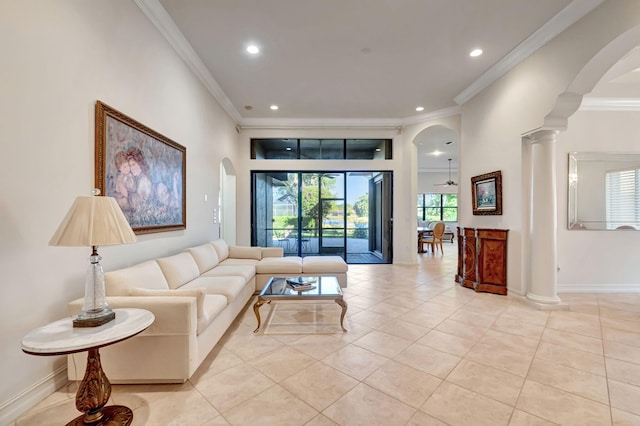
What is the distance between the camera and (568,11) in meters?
2.97

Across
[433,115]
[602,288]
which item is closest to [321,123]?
[433,115]

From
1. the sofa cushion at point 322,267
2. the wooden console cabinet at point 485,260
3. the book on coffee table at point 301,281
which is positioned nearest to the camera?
the book on coffee table at point 301,281

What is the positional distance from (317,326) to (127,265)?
202 cm

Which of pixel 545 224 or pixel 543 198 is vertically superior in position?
pixel 543 198

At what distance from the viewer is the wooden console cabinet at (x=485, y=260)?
13.5 feet

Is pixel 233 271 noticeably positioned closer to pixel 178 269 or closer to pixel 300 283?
pixel 178 269

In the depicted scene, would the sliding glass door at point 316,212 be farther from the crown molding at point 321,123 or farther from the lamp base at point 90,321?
the lamp base at point 90,321

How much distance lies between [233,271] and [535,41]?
4.87 m

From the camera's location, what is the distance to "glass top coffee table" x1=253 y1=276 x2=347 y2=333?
289 centimetres

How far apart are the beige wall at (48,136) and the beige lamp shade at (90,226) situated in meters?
0.43

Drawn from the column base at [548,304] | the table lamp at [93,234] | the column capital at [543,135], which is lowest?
the column base at [548,304]

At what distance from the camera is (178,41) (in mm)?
3408

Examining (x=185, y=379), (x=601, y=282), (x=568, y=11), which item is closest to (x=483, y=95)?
(x=568, y=11)

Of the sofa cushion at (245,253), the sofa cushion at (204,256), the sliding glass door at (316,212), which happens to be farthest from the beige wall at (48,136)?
the sliding glass door at (316,212)
